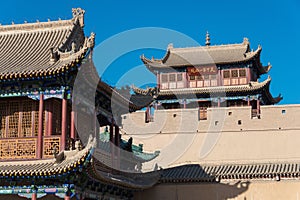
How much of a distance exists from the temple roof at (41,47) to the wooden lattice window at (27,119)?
120 centimetres

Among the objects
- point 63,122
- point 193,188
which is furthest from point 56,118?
point 193,188

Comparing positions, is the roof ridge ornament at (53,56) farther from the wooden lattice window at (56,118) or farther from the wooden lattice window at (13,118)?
the wooden lattice window at (13,118)

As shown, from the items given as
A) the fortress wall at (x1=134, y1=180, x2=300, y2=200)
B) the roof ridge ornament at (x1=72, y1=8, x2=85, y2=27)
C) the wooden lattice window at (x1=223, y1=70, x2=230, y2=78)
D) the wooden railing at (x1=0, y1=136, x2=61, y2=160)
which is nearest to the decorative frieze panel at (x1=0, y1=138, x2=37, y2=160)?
the wooden railing at (x1=0, y1=136, x2=61, y2=160)

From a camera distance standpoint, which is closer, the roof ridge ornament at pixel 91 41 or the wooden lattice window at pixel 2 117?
the roof ridge ornament at pixel 91 41

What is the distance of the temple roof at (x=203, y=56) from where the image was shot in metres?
34.4

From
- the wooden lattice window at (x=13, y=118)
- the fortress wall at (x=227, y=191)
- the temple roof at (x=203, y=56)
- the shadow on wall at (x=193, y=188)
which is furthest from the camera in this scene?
the temple roof at (x=203, y=56)

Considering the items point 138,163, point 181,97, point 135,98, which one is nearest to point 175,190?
point 138,163

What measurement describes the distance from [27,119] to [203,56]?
20.6 metres

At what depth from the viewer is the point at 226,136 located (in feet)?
92.8

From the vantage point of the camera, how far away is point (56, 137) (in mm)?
15336

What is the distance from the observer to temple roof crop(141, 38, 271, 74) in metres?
34.4

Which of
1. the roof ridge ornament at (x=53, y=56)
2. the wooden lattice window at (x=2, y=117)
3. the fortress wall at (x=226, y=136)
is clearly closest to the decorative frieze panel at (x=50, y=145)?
the wooden lattice window at (x=2, y=117)

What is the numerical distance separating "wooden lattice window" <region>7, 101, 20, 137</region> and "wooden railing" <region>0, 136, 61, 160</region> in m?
0.70

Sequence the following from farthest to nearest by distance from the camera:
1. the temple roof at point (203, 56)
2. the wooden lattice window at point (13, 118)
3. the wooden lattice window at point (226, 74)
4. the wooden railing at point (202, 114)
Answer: the temple roof at point (203, 56) → the wooden lattice window at point (226, 74) → the wooden railing at point (202, 114) → the wooden lattice window at point (13, 118)
